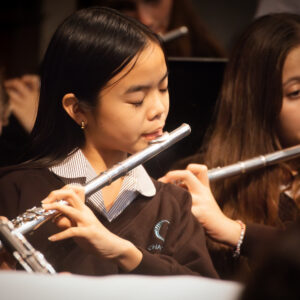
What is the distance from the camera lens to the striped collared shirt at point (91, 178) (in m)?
1.08

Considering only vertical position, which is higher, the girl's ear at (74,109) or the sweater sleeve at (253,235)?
the girl's ear at (74,109)

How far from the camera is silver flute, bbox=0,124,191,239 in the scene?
98 cm

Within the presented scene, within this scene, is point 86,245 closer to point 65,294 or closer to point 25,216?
point 25,216

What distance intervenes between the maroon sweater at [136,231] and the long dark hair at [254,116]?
0.27 metres

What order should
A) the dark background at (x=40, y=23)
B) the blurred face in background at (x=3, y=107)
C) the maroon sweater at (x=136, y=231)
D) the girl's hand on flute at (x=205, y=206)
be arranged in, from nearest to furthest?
the maroon sweater at (x=136, y=231)
the girl's hand on flute at (x=205, y=206)
the blurred face in background at (x=3, y=107)
the dark background at (x=40, y=23)

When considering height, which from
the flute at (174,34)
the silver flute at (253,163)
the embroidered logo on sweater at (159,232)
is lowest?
the silver flute at (253,163)

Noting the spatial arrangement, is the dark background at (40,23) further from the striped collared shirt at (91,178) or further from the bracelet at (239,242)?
the striped collared shirt at (91,178)

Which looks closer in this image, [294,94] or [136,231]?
[136,231]

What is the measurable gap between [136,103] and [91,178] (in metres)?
0.15

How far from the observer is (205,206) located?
1257 mm

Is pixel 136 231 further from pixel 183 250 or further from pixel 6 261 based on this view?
pixel 6 261

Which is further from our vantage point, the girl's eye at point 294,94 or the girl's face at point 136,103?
the girl's eye at point 294,94

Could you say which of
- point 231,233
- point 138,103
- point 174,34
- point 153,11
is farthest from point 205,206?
point 153,11

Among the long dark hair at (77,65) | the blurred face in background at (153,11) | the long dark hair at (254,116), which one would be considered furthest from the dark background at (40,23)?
the long dark hair at (77,65)
